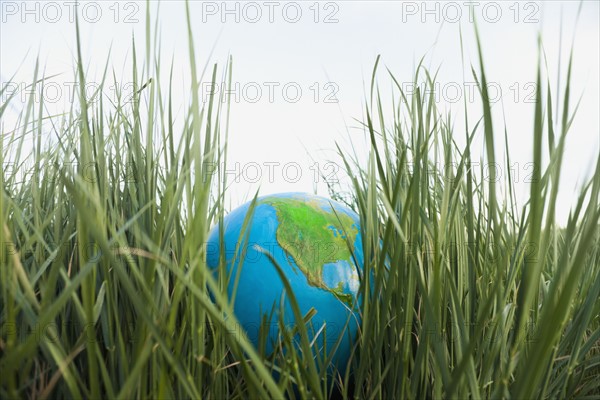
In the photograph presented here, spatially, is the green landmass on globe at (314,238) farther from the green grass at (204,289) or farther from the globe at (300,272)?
the green grass at (204,289)

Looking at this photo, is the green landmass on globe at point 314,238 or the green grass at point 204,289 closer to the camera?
the green grass at point 204,289

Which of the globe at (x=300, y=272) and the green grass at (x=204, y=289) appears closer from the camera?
the green grass at (x=204, y=289)

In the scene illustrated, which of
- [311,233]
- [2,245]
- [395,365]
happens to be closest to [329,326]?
[311,233]

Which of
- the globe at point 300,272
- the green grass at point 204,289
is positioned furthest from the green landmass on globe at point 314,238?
the green grass at point 204,289

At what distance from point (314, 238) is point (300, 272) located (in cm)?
16

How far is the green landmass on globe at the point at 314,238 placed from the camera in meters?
1.88

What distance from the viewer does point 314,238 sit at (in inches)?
77.3

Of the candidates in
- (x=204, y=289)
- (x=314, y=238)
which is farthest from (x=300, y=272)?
(x=204, y=289)

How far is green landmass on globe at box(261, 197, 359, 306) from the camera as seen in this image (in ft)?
6.17

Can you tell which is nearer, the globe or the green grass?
the green grass

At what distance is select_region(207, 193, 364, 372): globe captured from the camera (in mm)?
1830

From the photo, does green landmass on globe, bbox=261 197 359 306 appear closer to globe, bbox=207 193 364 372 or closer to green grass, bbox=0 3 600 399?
globe, bbox=207 193 364 372

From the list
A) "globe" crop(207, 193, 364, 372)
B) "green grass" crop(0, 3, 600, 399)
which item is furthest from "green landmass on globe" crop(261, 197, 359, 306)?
"green grass" crop(0, 3, 600, 399)

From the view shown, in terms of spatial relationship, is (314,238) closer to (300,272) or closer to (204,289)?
(300,272)
